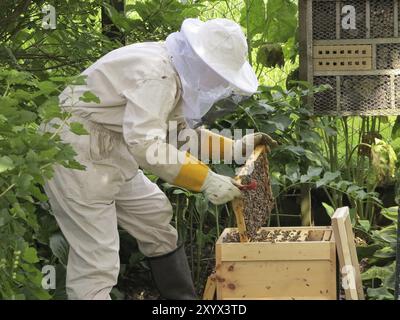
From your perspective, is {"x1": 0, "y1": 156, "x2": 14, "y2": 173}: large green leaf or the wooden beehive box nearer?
{"x1": 0, "y1": 156, "x2": 14, "y2": 173}: large green leaf

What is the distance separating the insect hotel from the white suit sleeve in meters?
1.41

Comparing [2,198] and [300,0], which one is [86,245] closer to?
[2,198]

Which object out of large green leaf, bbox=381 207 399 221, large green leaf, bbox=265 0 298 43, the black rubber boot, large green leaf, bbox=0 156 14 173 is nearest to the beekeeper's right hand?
the black rubber boot

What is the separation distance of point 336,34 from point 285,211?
38.9 inches

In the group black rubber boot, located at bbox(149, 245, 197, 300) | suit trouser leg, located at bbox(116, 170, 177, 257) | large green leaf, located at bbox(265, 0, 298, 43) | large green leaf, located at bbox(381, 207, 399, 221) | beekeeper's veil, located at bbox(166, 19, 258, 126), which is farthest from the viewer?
large green leaf, located at bbox(265, 0, 298, 43)

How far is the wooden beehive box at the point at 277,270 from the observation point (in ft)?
10.9

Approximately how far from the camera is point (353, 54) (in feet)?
15.0

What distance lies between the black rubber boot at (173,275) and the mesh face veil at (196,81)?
0.74 m

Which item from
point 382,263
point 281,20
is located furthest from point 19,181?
point 281,20

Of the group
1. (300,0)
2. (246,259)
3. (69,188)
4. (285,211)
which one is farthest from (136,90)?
(285,211)

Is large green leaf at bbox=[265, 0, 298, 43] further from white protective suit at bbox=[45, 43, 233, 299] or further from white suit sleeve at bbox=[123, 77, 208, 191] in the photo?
white suit sleeve at bbox=[123, 77, 208, 191]

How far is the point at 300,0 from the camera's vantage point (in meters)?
4.56

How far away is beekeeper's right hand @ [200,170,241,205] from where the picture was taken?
325 centimetres

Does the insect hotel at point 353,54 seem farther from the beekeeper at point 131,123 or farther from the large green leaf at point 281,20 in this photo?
the beekeeper at point 131,123
